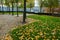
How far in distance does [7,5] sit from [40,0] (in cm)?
538

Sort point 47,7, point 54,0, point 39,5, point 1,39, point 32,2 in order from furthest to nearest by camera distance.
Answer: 1. point 32,2
2. point 39,5
3. point 47,7
4. point 54,0
5. point 1,39

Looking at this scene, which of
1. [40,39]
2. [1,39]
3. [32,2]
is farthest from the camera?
[32,2]

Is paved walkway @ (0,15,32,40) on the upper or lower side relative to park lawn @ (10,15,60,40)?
lower

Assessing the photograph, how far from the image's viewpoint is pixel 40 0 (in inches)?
1357

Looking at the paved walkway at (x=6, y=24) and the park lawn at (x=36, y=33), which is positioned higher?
the park lawn at (x=36, y=33)

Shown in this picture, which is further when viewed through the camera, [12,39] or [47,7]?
[47,7]

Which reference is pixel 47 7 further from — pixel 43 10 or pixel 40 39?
pixel 40 39

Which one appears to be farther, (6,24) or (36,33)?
(6,24)

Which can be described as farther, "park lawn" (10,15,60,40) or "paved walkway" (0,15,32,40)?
"paved walkway" (0,15,32,40)

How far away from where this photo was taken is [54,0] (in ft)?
103

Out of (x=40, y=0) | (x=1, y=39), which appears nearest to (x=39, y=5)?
(x=40, y=0)

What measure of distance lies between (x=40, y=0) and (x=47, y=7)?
1.84m

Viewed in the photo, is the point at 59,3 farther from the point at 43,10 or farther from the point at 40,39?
the point at 40,39

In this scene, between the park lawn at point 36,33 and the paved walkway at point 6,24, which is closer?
the park lawn at point 36,33
